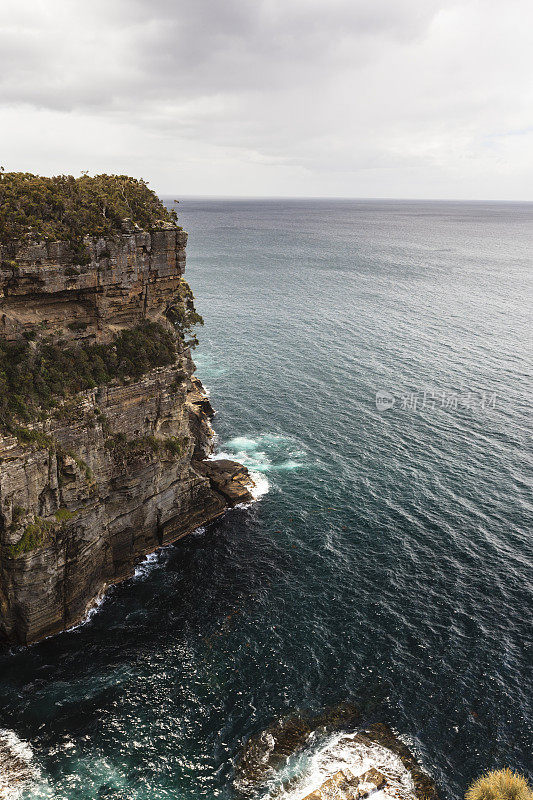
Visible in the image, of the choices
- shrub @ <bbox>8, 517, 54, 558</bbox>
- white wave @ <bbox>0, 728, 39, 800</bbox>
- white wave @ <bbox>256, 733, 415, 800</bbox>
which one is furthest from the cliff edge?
white wave @ <bbox>256, 733, 415, 800</bbox>

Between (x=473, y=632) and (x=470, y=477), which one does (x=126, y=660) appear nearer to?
(x=473, y=632)

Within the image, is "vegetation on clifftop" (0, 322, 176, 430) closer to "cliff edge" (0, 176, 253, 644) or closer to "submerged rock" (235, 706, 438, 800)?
"cliff edge" (0, 176, 253, 644)

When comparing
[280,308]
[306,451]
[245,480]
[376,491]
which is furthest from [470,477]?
[280,308]

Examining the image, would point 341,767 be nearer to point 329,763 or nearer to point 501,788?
point 329,763

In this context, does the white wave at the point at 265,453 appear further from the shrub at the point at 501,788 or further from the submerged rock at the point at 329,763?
the shrub at the point at 501,788

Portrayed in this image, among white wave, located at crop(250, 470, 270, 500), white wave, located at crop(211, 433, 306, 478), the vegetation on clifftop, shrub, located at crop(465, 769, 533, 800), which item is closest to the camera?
shrub, located at crop(465, 769, 533, 800)

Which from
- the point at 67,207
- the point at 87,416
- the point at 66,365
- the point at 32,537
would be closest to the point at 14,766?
the point at 32,537
